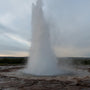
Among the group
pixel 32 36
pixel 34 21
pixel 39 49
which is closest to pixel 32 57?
pixel 39 49

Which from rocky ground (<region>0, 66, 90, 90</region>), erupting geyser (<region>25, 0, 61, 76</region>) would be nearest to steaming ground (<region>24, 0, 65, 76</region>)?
erupting geyser (<region>25, 0, 61, 76</region>)

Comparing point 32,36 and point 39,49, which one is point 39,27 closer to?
point 32,36

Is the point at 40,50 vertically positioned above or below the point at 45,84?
above

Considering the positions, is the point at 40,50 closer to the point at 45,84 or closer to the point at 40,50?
the point at 40,50

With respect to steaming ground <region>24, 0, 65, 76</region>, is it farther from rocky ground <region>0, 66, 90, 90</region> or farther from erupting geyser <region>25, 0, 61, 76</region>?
rocky ground <region>0, 66, 90, 90</region>

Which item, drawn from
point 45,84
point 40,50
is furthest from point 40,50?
point 45,84

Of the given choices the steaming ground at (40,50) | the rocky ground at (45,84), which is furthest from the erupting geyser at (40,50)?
the rocky ground at (45,84)

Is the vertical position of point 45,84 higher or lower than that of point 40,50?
lower

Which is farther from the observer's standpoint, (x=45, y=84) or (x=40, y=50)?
(x=40, y=50)

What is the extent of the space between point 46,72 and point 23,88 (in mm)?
5881

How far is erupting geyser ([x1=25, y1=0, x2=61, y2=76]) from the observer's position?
595 inches

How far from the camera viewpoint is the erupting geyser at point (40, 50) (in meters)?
15.1

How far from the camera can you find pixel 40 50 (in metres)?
15.9

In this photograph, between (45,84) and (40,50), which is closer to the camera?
(45,84)
